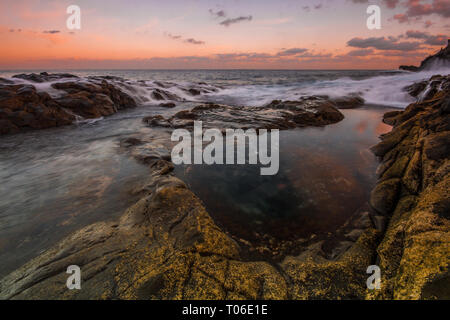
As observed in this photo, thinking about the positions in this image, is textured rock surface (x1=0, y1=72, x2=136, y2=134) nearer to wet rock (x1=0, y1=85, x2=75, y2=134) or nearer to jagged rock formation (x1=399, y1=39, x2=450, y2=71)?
wet rock (x1=0, y1=85, x2=75, y2=134)

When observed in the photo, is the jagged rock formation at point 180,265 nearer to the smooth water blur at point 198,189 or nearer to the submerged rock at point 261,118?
the smooth water blur at point 198,189

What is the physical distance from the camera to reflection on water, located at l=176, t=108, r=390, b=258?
11.0 feet

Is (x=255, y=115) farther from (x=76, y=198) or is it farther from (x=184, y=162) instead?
(x=76, y=198)

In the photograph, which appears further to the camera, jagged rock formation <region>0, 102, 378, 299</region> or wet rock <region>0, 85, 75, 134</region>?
wet rock <region>0, 85, 75, 134</region>

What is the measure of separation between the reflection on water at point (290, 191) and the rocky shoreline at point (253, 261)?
1.23 feet

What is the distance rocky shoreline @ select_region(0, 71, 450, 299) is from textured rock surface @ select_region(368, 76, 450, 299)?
0.4 inches

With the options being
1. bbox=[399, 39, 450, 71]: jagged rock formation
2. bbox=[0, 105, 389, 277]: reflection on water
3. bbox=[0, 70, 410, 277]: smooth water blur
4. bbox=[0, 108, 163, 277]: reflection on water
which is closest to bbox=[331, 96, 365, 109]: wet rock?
bbox=[0, 70, 410, 277]: smooth water blur

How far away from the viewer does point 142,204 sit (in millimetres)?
3455

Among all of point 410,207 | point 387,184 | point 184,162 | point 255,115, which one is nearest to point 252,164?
point 184,162

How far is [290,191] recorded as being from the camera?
14.4ft

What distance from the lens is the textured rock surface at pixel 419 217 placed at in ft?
5.56

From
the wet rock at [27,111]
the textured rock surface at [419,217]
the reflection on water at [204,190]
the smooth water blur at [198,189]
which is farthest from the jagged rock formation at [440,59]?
the wet rock at [27,111]

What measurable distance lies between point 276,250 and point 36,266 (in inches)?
119

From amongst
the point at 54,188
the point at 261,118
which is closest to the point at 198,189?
the point at 54,188
